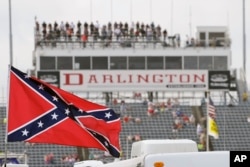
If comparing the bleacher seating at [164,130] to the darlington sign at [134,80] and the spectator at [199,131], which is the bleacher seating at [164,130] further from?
the darlington sign at [134,80]

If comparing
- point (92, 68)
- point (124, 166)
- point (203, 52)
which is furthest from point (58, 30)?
point (124, 166)

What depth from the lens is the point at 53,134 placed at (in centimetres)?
1535

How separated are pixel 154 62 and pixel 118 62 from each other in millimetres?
1868

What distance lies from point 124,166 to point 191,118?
39180 millimetres

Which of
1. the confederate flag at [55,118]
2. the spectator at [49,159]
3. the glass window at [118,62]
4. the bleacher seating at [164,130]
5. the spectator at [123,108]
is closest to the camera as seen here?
the confederate flag at [55,118]

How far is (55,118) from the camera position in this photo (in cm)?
1545

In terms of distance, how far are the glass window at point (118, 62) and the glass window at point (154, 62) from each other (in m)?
1.25

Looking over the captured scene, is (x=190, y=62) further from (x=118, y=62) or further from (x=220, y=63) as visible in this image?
(x=118, y=62)

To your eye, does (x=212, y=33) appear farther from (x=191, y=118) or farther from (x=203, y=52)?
(x=191, y=118)

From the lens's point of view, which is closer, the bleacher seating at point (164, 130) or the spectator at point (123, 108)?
the bleacher seating at point (164, 130)

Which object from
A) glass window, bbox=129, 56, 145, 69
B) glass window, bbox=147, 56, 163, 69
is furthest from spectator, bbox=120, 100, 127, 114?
glass window, bbox=147, 56, 163, 69

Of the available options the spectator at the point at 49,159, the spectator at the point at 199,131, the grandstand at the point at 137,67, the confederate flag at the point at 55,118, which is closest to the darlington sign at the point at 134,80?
the grandstand at the point at 137,67

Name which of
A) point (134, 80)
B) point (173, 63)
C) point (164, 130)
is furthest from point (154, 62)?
point (164, 130)

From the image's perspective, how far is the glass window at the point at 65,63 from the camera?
5256 centimetres
